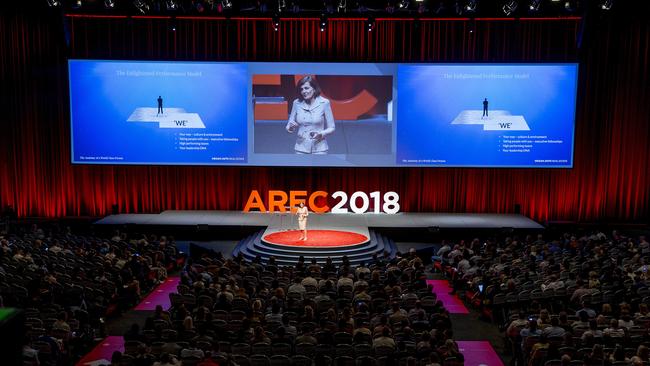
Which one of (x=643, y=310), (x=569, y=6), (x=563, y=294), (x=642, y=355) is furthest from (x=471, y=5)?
(x=642, y=355)

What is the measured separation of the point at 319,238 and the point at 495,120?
7961mm

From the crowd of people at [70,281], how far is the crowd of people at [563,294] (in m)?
8.00

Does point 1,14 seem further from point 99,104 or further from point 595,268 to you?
point 595,268

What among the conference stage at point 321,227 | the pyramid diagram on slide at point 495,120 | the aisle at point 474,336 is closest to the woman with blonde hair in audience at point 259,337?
the aisle at point 474,336

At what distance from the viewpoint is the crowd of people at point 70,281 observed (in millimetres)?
11086

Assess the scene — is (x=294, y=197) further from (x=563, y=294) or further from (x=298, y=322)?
(x=298, y=322)

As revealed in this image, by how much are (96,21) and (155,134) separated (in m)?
5.16

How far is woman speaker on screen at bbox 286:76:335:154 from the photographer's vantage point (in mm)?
23125

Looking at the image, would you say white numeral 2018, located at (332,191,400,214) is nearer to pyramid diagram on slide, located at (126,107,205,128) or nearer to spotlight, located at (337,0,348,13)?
pyramid diagram on slide, located at (126,107,205,128)

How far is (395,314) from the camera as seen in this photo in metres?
11.9

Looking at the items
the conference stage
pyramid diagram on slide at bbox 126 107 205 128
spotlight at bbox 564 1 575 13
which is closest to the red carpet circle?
the conference stage

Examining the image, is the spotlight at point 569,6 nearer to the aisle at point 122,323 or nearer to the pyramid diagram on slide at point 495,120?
the pyramid diagram on slide at point 495,120

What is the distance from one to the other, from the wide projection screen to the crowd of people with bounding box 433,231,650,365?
180 inches

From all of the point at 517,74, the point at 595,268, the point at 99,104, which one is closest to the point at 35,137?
the point at 99,104
